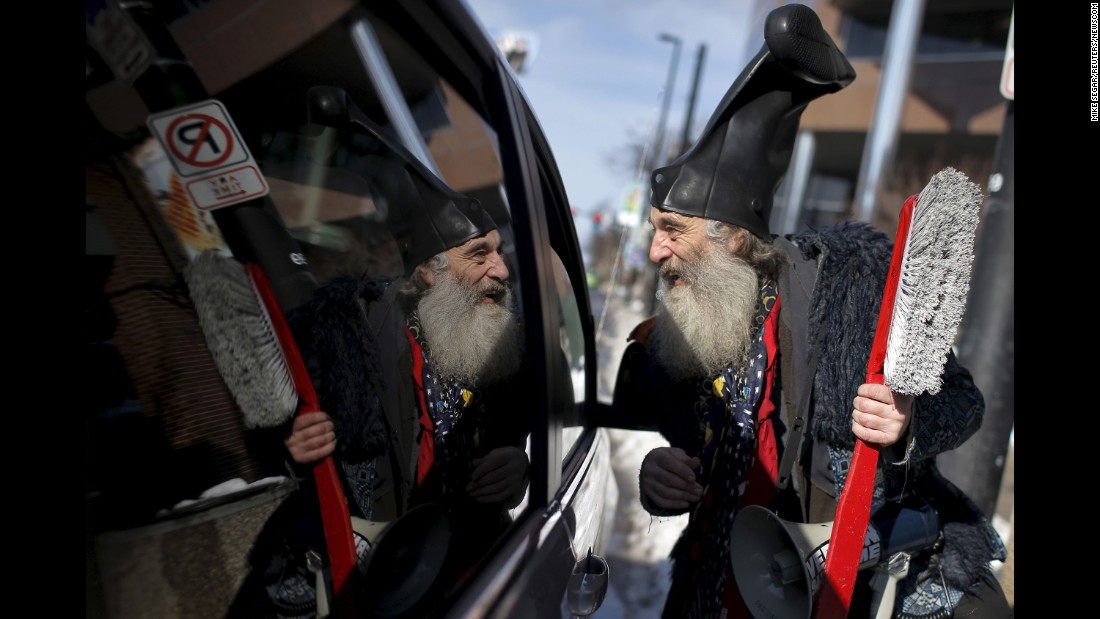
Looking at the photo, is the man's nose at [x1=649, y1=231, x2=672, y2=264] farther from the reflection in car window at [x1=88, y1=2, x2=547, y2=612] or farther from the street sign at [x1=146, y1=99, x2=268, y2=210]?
the street sign at [x1=146, y1=99, x2=268, y2=210]

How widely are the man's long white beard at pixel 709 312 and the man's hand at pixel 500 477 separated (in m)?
0.62

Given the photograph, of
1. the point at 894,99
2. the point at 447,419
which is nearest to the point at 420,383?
the point at 447,419

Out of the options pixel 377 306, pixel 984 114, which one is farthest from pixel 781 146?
pixel 984 114

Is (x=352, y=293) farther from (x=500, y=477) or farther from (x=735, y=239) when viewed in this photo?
(x=735, y=239)

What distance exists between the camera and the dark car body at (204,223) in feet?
1.96

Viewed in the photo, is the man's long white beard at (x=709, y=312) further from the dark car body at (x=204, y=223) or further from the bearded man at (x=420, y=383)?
the dark car body at (x=204, y=223)

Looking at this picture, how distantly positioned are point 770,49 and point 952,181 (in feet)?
1.70

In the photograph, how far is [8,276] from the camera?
0.49 m

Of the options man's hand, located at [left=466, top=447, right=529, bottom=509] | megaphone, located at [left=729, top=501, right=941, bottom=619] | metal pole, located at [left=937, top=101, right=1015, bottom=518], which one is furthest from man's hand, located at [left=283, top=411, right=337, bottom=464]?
metal pole, located at [left=937, top=101, right=1015, bottom=518]

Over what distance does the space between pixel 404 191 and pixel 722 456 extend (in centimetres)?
117

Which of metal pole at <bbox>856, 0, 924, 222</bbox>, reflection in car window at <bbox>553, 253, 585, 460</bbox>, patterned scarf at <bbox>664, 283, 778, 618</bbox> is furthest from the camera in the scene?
metal pole at <bbox>856, 0, 924, 222</bbox>

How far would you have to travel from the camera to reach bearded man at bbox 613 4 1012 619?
158 cm

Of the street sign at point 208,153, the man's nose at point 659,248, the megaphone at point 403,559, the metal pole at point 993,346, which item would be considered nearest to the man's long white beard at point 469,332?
the megaphone at point 403,559

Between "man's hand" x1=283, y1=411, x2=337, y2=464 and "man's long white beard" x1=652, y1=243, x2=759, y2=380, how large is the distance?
4.07ft
